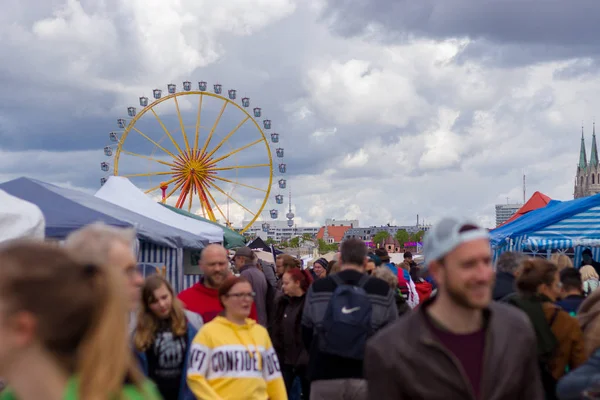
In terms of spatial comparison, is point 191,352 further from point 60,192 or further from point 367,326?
point 60,192

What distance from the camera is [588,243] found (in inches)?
566

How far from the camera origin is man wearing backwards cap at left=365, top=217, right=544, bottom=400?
10.4ft

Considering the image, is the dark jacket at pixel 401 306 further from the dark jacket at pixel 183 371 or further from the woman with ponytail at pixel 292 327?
the dark jacket at pixel 183 371

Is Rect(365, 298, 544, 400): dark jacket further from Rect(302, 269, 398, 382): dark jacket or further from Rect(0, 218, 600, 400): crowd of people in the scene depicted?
Result: Rect(302, 269, 398, 382): dark jacket

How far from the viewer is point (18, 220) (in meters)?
7.25

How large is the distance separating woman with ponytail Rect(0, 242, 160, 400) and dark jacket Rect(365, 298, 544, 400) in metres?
1.50

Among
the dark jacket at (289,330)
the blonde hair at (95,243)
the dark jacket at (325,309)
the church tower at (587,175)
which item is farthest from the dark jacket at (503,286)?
the church tower at (587,175)

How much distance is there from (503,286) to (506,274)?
19 centimetres

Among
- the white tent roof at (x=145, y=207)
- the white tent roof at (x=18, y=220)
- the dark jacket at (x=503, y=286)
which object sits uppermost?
the white tent roof at (x=145, y=207)

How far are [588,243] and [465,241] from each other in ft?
39.3

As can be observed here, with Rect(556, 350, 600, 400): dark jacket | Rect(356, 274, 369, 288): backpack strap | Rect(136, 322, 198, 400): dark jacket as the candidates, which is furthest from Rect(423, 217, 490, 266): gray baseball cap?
Rect(356, 274, 369, 288): backpack strap

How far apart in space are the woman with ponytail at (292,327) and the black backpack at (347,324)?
8.32 ft

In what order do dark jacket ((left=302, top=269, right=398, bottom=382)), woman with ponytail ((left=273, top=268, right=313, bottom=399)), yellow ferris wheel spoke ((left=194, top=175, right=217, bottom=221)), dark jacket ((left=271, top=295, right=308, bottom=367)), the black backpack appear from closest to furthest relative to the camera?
the black backpack
dark jacket ((left=302, top=269, right=398, bottom=382))
woman with ponytail ((left=273, top=268, right=313, bottom=399))
dark jacket ((left=271, top=295, right=308, bottom=367))
yellow ferris wheel spoke ((left=194, top=175, right=217, bottom=221))

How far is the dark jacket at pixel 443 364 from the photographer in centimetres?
318
